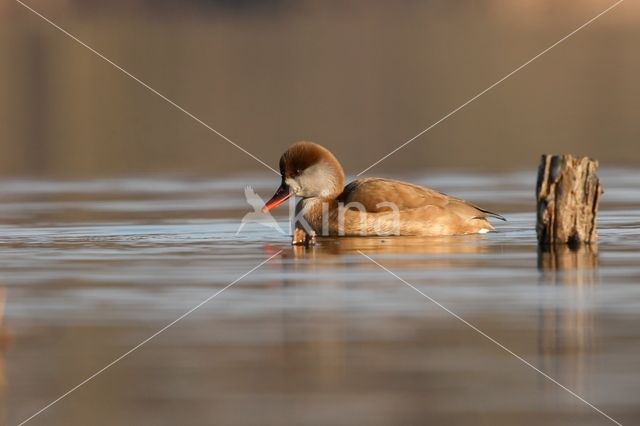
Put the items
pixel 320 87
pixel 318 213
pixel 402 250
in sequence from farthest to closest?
pixel 320 87 → pixel 318 213 → pixel 402 250

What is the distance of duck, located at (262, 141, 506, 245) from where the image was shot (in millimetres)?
17047

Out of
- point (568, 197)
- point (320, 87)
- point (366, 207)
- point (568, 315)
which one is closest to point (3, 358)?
point (568, 315)

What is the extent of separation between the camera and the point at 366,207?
56.1ft

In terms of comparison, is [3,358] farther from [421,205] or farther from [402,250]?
[421,205]

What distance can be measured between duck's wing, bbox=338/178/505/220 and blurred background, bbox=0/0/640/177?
870 centimetres

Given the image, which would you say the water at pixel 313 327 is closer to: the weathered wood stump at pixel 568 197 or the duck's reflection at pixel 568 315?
the duck's reflection at pixel 568 315

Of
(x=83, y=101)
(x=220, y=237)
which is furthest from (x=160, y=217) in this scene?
(x=83, y=101)

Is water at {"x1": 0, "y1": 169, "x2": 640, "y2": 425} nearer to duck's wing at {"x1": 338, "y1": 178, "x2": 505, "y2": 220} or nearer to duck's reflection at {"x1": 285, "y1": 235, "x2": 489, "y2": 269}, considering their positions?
duck's reflection at {"x1": 285, "y1": 235, "x2": 489, "y2": 269}

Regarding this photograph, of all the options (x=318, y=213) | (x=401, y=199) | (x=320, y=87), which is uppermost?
(x=320, y=87)

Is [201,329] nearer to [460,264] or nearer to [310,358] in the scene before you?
[310,358]

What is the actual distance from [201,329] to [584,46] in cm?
5516

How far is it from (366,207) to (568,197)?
233 centimetres

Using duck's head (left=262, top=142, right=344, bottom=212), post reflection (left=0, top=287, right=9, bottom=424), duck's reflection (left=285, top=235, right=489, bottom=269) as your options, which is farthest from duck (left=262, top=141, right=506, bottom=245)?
post reflection (left=0, top=287, right=9, bottom=424)

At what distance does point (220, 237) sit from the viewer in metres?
17.1
